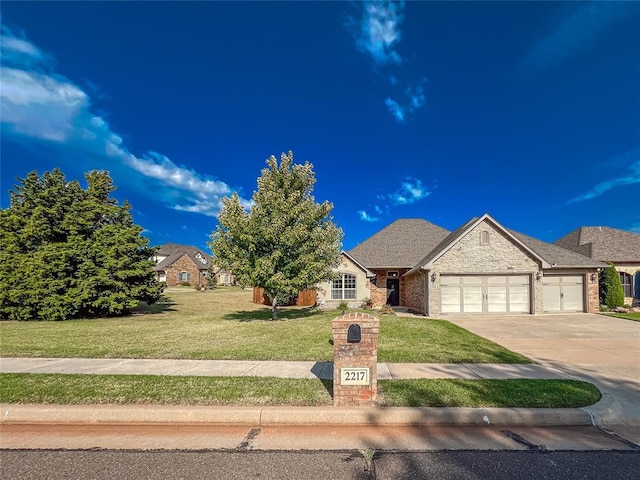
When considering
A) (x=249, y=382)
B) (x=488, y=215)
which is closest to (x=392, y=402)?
(x=249, y=382)

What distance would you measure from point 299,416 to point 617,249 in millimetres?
29410

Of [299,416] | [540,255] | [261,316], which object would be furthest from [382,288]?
[299,416]

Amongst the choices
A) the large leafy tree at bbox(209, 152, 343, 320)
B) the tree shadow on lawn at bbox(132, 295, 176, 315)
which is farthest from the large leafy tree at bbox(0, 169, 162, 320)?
the large leafy tree at bbox(209, 152, 343, 320)

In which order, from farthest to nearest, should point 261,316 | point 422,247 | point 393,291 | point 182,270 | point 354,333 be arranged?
1. point 182,270
2. point 422,247
3. point 393,291
4. point 261,316
5. point 354,333

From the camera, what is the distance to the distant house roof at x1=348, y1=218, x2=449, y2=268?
22812mm

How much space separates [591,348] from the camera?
32.2 feet

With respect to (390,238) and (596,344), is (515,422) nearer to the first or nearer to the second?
(596,344)

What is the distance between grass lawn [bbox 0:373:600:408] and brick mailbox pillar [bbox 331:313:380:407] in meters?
0.28

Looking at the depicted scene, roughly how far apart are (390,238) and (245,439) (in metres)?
22.2

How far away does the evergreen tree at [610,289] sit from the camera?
819 inches

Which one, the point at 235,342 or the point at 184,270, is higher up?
the point at 184,270

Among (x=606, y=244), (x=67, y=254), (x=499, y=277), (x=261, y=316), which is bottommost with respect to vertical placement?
(x=261, y=316)

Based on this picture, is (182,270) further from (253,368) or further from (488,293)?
(253,368)

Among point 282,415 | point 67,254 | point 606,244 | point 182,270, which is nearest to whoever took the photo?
point 282,415
